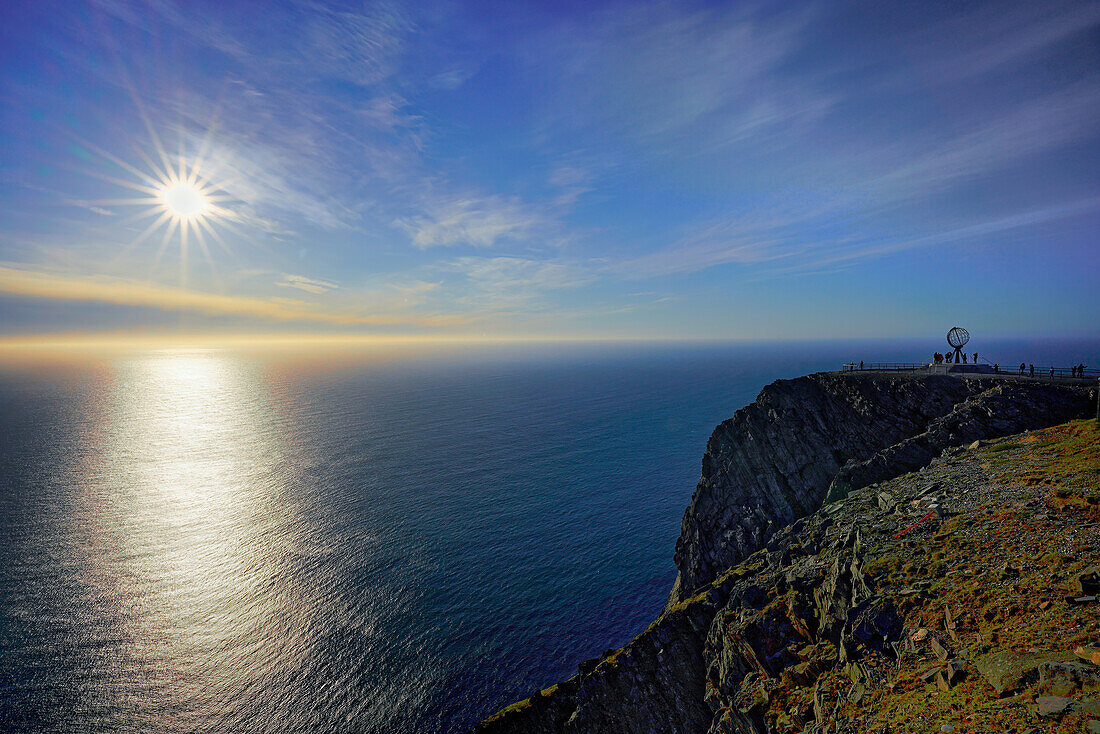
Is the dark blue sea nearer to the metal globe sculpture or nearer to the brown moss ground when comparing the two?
the brown moss ground

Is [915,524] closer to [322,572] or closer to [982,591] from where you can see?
[982,591]

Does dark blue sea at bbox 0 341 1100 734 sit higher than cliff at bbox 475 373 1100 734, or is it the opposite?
cliff at bbox 475 373 1100 734

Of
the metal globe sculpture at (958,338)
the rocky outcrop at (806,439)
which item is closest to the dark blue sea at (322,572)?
the rocky outcrop at (806,439)

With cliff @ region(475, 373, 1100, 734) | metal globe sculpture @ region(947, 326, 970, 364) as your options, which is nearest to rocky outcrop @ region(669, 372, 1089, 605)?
cliff @ region(475, 373, 1100, 734)

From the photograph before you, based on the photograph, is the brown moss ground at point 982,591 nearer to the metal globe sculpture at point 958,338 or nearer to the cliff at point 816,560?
the cliff at point 816,560

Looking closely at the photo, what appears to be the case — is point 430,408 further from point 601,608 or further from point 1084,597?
point 1084,597

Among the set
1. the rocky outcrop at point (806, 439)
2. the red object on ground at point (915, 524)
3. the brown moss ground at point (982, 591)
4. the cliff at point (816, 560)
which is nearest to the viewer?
the brown moss ground at point (982, 591)

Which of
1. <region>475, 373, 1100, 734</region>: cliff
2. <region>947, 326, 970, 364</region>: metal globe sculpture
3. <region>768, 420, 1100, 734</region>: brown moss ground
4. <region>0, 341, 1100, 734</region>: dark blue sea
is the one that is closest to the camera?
<region>768, 420, 1100, 734</region>: brown moss ground
